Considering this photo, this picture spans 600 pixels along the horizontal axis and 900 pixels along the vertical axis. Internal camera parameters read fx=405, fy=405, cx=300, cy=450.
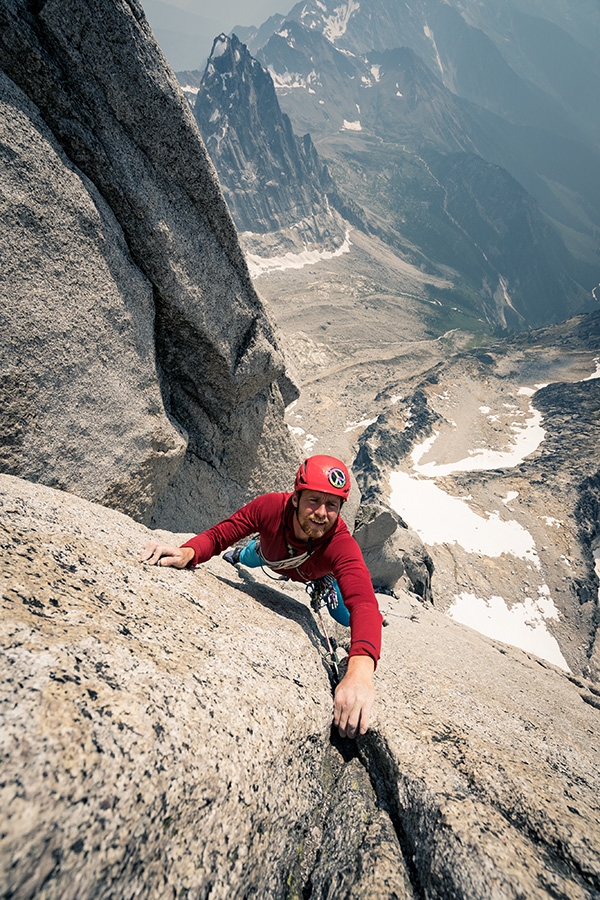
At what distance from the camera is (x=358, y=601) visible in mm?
5141

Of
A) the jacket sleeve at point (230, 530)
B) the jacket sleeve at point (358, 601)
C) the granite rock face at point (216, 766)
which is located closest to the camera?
the granite rock face at point (216, 766)

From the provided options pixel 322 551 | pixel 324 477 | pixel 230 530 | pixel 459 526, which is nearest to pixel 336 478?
pixel 324 477

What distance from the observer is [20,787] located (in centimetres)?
220

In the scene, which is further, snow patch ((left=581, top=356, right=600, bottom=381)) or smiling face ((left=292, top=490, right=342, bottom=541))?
snow patch ((left=581, top=356, right=600, bottom=381))

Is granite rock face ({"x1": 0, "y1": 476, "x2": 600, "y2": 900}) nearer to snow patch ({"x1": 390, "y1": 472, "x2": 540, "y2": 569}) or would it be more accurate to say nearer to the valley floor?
the valley floor

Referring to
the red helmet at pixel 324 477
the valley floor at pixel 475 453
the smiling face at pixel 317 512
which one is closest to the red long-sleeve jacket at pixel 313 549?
the smiling face at pixel 317 512

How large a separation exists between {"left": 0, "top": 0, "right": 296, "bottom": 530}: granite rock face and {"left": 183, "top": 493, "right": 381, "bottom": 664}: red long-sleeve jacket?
13.8 ft

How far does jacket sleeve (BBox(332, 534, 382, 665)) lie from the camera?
4711 mm

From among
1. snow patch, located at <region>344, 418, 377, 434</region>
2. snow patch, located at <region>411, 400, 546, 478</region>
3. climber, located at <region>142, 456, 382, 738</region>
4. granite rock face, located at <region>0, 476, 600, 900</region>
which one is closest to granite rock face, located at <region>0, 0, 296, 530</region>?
granite rock face, located at <region>0, 476, 600, 900</region>

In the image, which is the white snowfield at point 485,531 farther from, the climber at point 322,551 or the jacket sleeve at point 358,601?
the jacket sleeve at point 358,601

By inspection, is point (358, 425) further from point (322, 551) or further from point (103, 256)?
point (322, 551)

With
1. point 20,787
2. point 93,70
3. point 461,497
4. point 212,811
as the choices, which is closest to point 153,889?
point 212,811

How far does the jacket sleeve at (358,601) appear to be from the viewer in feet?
15.5

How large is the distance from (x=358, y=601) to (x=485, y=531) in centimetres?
6570
